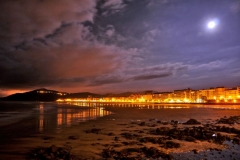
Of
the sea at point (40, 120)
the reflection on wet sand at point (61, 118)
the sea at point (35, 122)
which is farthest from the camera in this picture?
the reflection on wet sand at point (61, 118)

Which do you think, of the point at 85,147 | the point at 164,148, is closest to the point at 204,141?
the point at 164,148

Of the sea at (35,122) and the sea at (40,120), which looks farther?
the sea at (40,120)

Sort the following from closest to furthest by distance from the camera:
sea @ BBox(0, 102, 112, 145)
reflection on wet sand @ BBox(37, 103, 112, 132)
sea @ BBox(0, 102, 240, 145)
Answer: sea @ BBox(0, 102, 112, 145), sea @ BBox(0, 102, 240, 145), reflection on wet sand @ BBox(37, 103, 112, 132)

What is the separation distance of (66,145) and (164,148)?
7398 mm

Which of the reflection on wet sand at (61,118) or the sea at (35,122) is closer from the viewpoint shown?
the sea at (35,122)

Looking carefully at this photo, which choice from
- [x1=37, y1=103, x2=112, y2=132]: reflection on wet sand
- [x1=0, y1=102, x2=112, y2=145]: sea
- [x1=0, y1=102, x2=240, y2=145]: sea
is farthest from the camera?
[x1=37, y1=103, x2=112, y2=132]: reflection on wet sand

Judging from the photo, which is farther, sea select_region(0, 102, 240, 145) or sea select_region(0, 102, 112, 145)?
sea select_region(0, 102, 240, 145)

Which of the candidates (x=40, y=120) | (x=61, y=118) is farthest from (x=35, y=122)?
(x=61, y=118)

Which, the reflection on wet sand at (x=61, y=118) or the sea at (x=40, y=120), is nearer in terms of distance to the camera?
the sea at (x=40, y=120)

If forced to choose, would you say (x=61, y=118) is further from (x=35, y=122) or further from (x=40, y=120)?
(x=35, y=122)

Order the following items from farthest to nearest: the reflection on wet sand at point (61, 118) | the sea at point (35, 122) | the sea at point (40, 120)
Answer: the reflection on wet sand at point (61, 118) → the sea at point (40, 120) → the sea at point (35, 122)

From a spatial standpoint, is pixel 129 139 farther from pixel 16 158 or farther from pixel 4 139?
pixel 4 139

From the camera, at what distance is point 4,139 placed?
1802 centimetres

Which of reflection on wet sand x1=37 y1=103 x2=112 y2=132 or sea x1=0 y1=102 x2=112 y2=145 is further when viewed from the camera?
reflection on wet sand x1=37 y1=103 x2=112 y2=132
